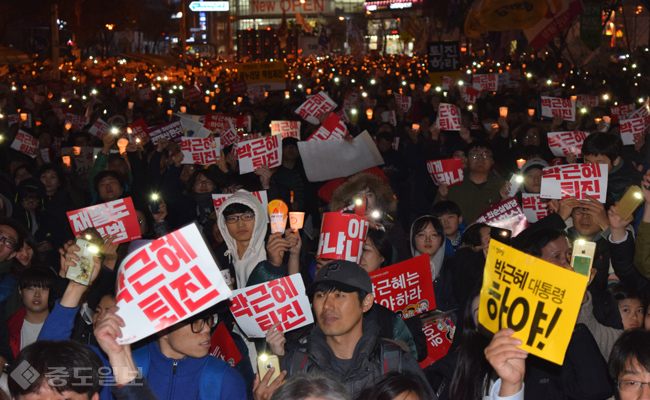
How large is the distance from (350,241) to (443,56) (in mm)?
15263

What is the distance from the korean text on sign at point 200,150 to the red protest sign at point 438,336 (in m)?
4.83

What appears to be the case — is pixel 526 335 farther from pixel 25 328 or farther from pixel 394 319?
pixel 25 328

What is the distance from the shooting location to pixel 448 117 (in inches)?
445

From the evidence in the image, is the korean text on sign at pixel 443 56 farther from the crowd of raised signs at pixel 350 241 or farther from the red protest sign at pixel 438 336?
the red protest sign at pixel 438 336

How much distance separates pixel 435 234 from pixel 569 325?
2867 mm

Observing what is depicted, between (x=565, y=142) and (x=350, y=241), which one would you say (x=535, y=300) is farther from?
(x=565, y=142)

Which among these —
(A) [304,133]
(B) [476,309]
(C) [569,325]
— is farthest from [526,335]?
(A) [304,133]

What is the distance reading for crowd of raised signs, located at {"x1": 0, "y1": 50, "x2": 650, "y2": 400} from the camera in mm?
3264

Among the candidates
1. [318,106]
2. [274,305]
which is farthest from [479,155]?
[318,106]

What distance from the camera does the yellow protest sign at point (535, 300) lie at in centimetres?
282

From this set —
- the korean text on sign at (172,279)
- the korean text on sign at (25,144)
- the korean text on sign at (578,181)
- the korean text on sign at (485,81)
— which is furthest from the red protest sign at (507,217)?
the korean text on sign at (485,81)

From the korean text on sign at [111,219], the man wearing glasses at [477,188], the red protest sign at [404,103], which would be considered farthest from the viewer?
the red protest sign at [404,103]

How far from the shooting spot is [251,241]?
5.49 meters

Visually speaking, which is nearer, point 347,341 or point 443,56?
point 347,341
